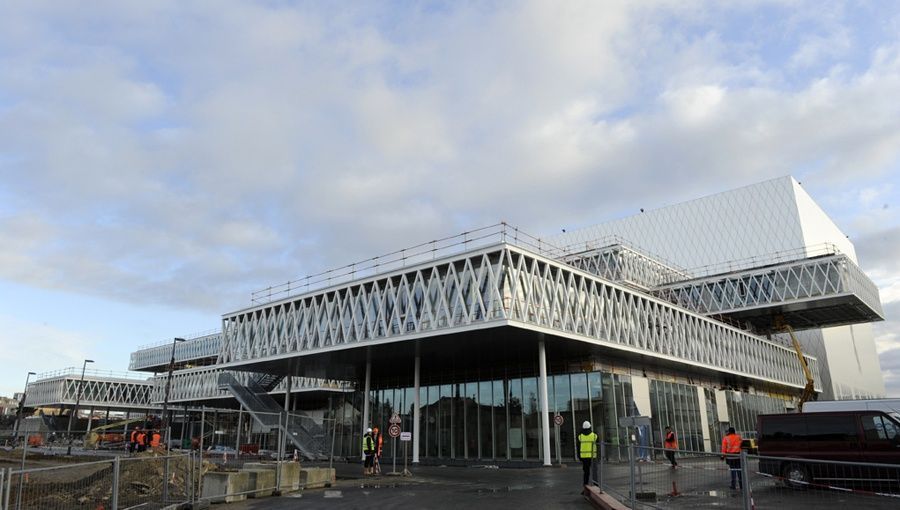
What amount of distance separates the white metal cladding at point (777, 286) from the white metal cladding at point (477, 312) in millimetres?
14473

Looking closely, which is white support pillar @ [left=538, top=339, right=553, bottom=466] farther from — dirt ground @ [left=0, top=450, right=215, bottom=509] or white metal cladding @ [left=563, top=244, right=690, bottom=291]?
white metal cladding @ [left=563, top=244, right=690, bottom=291]

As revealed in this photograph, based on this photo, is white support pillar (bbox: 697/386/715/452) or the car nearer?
the car

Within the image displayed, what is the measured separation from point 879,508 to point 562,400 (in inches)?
1184

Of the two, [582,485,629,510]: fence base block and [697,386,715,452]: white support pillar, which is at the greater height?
[697,386,715,452]: white support pillar

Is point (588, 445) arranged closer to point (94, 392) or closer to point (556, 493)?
point (556, 493)

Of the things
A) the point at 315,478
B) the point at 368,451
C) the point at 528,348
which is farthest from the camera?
the point at 528,348

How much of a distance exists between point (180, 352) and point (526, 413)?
7811cm

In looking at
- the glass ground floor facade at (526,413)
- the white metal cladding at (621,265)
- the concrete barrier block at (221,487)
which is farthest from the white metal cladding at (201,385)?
the concrete barrier block at (221,487)

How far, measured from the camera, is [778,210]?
250ft

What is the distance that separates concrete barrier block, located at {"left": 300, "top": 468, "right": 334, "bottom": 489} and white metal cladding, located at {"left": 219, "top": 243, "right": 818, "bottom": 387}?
11.2 meters

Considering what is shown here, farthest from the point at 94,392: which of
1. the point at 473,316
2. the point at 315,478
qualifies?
the point at 315,478

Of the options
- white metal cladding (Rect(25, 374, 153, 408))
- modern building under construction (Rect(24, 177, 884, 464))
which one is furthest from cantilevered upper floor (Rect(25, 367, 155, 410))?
modern building under construction (Rect(24, 177, 884, 464))

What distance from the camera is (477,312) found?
103ft

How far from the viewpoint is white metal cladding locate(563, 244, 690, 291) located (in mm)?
66000
